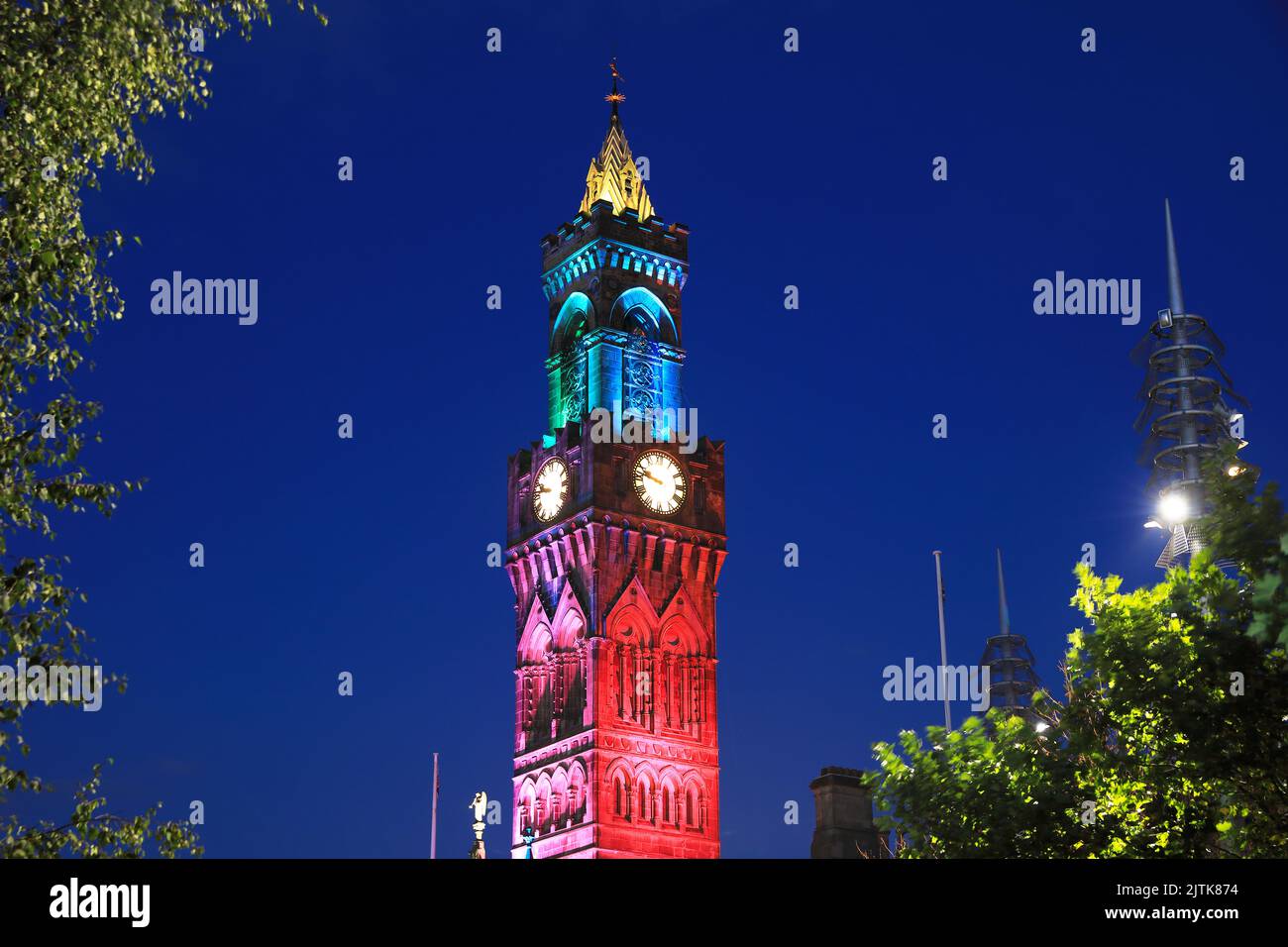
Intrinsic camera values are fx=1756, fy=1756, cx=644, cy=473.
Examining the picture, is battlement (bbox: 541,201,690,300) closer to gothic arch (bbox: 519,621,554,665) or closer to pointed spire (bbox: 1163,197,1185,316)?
gothic arch (bbox: 519,621,554,665)

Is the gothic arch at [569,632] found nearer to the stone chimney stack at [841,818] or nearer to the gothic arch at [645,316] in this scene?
the gothic arch at [645,316]

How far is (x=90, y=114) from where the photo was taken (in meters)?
27.4

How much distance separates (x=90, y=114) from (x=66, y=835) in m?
11.0

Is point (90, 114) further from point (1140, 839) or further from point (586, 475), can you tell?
point (586, 475)

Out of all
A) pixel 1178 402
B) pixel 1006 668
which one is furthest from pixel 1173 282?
pixel 1006 668

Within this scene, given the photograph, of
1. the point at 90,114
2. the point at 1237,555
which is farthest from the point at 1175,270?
the point at 90,114

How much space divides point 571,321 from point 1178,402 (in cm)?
5954

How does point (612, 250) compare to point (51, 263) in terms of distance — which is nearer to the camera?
point (51, 263)

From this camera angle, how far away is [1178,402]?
→ 6769 cm

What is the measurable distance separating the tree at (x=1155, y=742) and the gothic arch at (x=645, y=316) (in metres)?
71.2

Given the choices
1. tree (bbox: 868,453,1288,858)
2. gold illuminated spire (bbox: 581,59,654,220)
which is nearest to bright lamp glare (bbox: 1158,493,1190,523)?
tree (bbox: 868,453,1288,858)

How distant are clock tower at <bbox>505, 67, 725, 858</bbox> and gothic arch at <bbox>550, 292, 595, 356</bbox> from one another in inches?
6.0

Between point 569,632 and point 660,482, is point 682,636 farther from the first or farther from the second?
point 660,482

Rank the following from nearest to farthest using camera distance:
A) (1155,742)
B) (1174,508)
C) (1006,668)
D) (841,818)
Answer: (1155,742) → (1174,508) → (841,818) → (1006,668)
